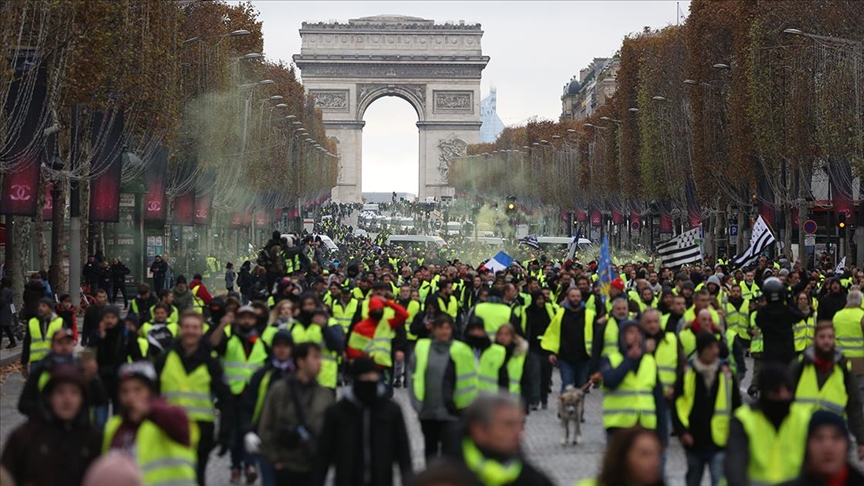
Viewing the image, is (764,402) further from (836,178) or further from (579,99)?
(579,99)

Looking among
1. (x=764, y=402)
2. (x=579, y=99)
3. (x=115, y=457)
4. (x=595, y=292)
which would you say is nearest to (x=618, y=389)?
(x=764, y=402)

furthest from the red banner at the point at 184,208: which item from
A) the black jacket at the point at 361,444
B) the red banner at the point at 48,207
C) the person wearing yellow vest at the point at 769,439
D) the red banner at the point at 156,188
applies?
the person wearing yellow vest at the point at 769,439

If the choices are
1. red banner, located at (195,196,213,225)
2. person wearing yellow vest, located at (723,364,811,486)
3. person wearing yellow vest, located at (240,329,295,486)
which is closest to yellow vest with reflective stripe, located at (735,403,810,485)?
person wearing yellow vest, located at (723,364,811,486)

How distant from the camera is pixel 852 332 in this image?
19.8 m

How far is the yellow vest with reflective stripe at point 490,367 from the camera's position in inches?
539

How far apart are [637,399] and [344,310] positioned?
9.59 metres

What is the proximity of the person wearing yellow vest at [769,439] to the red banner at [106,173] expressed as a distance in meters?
30.9

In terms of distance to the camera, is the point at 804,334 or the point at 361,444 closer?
the point at 361,444

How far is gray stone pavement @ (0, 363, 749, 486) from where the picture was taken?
1577cm

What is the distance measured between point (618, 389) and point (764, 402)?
11.1ft

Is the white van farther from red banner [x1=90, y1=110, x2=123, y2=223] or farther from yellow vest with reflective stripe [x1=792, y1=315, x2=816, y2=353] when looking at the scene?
yellow vest with reflective stripe [x1=792, y1=315, x2=816, y2=353]

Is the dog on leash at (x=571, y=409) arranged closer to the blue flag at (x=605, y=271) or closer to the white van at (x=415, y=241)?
the blue flag at (x=605, y=271)

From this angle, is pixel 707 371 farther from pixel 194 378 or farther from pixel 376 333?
pixel 376 333

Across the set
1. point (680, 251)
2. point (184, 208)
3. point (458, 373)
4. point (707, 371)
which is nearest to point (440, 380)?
point (458, 373)
